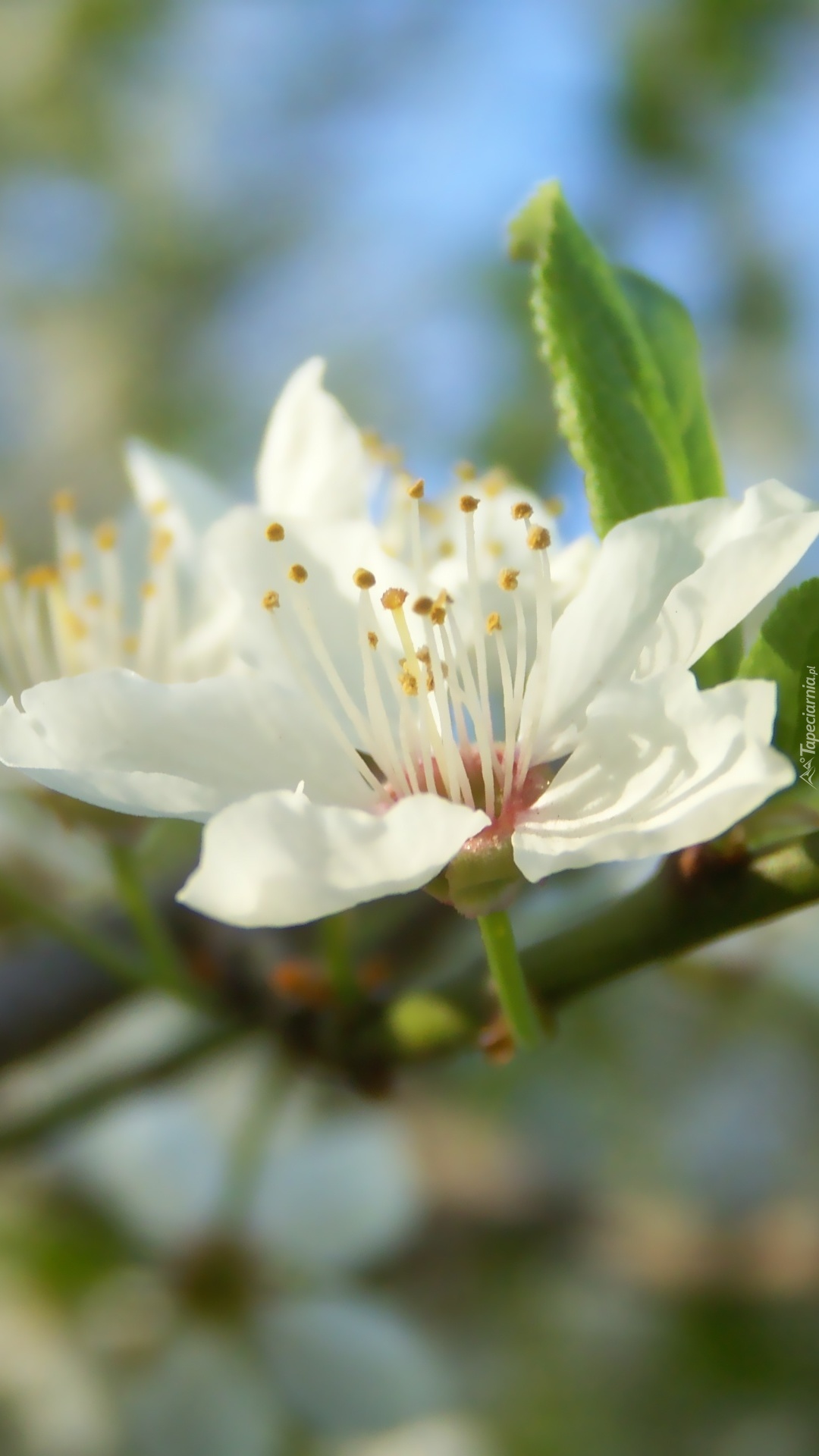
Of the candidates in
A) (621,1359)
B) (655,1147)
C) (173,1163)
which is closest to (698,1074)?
(655,1147)

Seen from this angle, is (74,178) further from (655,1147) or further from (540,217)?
(540,217)

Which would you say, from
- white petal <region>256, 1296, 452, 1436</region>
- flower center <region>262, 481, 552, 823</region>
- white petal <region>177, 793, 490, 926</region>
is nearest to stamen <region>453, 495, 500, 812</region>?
flower center <region>262, 481, 552, 823</region>

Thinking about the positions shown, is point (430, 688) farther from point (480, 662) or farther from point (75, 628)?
point (75, 628)

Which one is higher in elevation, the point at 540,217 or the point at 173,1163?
the point at 540,217

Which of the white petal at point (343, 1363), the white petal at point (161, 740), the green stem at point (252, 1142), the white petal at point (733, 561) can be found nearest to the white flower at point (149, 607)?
the white petal at point (161, 740)

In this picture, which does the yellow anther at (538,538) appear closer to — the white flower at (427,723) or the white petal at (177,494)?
the white flower at (427,723)

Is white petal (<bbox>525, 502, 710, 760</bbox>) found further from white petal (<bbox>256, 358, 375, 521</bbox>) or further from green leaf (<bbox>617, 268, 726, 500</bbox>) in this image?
white petal (<bbox>256, 358, 375, 521</bbox>)

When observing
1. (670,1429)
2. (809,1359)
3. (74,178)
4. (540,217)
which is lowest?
(670,1429)

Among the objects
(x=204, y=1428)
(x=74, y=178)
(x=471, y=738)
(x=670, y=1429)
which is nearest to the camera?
(x=471, y=738)
